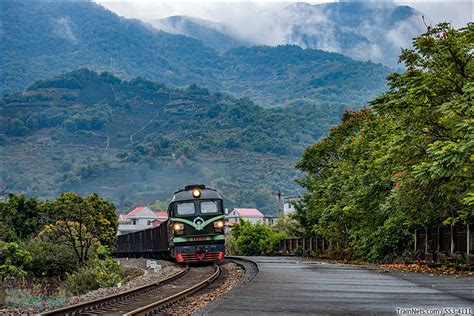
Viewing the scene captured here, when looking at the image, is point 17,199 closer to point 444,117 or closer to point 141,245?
point 141,245

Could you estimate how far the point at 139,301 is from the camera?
16.0 meters

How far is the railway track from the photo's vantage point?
43.4ft

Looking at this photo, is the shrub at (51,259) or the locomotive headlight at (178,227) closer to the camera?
the locomotive headlight at (178,227)

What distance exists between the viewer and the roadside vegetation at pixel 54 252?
92.2ft

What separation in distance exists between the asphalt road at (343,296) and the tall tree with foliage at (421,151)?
2.87m

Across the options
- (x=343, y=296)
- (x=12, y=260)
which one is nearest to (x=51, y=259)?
(x=12, y=260)

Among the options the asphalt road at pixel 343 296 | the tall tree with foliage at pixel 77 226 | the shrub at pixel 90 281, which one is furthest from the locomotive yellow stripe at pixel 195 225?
the asphalt road at pixel 343 296

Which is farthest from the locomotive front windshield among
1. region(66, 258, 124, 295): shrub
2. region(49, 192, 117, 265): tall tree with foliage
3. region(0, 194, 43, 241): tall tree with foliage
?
region(0, 194, 43, 241): tall tree with foliage

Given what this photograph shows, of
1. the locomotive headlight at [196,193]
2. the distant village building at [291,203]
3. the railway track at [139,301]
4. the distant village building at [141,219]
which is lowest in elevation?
the distant village building at [141,219]

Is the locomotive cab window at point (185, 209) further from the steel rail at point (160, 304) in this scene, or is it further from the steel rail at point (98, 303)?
the steel rail at point (160, 304)

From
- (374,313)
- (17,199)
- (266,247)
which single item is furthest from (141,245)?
(374,313)

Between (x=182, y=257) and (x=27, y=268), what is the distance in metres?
13.4

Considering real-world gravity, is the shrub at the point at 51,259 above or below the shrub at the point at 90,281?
below

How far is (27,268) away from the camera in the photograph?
39250 millimetres
